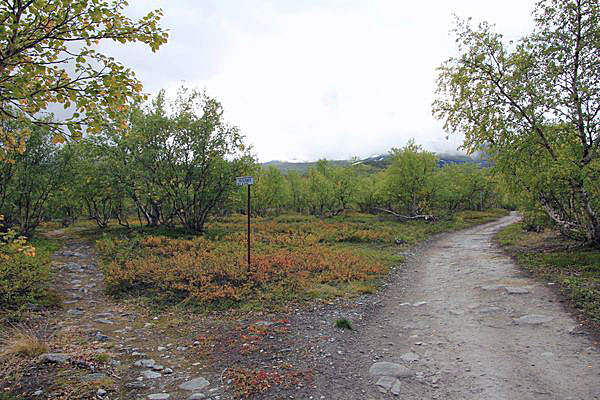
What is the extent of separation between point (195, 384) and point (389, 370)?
3.38 m

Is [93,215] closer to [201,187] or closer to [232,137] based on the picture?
[201,187]

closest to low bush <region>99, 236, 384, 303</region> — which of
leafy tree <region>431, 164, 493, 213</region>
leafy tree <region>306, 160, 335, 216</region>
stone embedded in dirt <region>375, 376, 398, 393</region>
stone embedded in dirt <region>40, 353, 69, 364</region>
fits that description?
stone embedded in dirt <region>40, 353, 69, 364</region>

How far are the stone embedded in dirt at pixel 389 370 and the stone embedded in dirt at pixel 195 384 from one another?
2887 mm

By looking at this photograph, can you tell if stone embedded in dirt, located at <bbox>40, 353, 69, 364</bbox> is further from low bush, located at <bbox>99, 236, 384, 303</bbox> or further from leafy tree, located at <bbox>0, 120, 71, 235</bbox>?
leafy tree, located at <bbox>0, 120, 71, 235</bbox>

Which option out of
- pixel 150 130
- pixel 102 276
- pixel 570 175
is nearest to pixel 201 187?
pixel 150 130

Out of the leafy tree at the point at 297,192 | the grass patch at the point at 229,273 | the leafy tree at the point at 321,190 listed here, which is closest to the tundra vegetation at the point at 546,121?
the grass patch at the point at 229,273

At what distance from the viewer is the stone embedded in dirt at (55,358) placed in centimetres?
Answer: 592

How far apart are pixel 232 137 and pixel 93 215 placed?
13068mm

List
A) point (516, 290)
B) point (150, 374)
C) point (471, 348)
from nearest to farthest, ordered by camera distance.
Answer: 1. point (150, 374)
2. point (471, 348)
3. point (516, 290)

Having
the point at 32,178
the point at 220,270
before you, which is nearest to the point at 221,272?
the point at 220,270

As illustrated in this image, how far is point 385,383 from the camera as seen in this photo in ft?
18.5

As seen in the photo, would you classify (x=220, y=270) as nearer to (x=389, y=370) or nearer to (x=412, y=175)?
(x=389, y=370)

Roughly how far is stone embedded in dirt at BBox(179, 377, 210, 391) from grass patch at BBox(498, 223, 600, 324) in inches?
325

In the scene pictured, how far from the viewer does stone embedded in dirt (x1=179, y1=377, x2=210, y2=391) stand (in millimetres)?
5531
